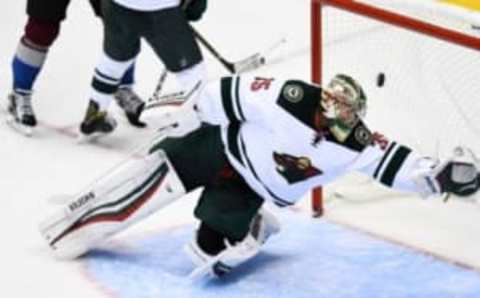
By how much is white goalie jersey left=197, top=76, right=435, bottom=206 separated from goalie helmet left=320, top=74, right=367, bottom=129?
19 mm

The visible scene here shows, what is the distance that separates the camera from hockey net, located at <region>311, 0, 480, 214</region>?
2957 millimetres

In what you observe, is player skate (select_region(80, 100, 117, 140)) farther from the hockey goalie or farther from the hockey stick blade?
the hockey goalie

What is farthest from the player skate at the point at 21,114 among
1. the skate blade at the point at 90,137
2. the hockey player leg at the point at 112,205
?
the hockey player leg at the point at 112,205

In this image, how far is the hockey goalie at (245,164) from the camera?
2.56 m

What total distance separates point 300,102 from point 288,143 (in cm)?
8

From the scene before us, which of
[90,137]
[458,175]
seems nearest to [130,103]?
[90,137]

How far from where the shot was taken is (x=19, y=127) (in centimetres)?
345

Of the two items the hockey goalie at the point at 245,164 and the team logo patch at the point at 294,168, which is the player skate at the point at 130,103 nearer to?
the hockey goalie at the point at 245,164

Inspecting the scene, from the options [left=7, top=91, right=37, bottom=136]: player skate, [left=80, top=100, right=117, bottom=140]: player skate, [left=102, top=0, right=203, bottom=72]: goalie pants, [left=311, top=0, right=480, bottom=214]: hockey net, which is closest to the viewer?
[left=311, top=0, right=480, bottom=214]: hockey net

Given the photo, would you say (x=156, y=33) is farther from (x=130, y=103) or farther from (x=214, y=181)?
(x=214, y=181)

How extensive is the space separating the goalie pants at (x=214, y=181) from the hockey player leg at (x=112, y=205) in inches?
1.1

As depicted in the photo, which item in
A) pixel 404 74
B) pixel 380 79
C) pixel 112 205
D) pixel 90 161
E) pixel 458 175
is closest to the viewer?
pixel 458 175

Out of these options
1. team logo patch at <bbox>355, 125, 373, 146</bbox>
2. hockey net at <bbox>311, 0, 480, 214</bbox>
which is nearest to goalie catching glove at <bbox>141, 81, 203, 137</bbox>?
team logo patch at <bbox>355, 125, 373, 146</bbox>

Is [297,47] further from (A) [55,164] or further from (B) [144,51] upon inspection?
(A) [55,164]
